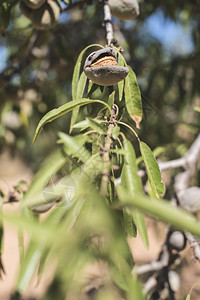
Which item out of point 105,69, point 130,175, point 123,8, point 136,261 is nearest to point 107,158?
point 130,175

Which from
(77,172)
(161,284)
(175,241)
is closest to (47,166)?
(77,172)

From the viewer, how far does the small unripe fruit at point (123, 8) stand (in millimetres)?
947

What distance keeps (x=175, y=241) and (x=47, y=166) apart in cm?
67

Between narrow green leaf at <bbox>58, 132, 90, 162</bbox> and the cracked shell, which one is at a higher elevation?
the cracked shell

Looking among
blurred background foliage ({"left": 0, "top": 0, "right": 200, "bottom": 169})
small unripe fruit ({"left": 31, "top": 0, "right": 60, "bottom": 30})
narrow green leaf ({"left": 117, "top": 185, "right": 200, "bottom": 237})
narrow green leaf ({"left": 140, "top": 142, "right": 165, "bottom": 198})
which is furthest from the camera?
blurred background foliage ({"left": 0, "top": 0, "right": 200, "bottom": 169})

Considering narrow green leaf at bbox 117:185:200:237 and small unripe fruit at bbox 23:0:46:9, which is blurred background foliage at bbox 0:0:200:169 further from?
narrow green leaf at bbox 117:185:200:237

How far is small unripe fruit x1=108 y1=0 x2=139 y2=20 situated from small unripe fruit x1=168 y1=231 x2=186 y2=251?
0.77 m

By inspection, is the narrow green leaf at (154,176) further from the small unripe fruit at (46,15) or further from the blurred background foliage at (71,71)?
→ the blurred background foliage at (71,71)

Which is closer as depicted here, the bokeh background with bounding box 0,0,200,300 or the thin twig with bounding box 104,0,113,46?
the thin twig with bounding box 104,0,113,46

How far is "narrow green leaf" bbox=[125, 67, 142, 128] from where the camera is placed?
2.39 feet

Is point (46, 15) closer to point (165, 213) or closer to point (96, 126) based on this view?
point (96, 126)

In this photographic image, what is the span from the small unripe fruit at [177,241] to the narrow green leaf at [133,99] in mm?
498

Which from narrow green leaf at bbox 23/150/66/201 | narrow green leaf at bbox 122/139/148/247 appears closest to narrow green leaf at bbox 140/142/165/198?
narrow green leaf at bbox 122/139/148/247

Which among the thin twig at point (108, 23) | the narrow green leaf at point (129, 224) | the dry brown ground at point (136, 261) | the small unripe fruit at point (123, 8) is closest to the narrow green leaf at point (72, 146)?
the narrow green leaf at point (129, 224)
